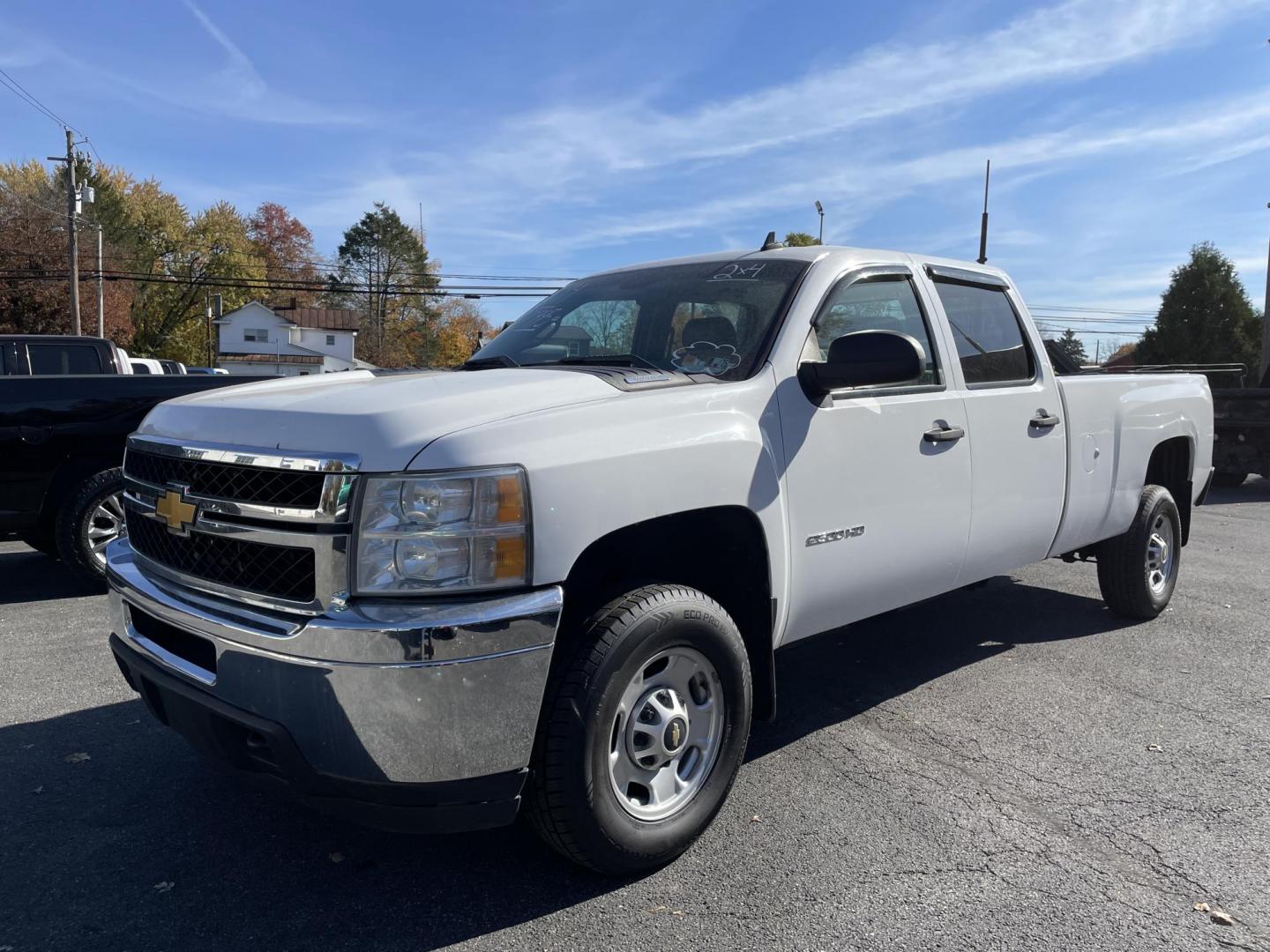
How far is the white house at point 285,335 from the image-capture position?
246 ft

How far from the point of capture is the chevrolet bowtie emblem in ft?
8.65

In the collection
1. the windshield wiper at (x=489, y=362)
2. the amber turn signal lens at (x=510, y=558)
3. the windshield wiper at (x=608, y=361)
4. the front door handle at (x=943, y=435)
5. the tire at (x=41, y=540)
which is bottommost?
the tire at (x=41, y=540)

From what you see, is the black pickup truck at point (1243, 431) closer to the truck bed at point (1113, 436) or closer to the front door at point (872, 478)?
the truck bed at point (1113, 436)

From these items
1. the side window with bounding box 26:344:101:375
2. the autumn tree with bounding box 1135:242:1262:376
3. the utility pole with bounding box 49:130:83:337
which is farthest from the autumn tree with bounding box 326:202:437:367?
the side window with bounding box 26:344:101:375

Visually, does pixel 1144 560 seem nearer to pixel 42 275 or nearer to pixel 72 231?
pixel 72 231

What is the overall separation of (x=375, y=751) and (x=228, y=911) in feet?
2.73

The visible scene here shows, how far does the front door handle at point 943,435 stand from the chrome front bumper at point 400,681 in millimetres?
1924

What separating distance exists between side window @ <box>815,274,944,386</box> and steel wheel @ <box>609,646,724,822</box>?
1.33m

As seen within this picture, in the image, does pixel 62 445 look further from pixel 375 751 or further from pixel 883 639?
pixel 883 639

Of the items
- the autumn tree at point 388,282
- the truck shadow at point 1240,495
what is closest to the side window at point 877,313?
the truck shadow at point 1240,495

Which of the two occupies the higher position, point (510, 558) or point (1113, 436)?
point (1113, 436)

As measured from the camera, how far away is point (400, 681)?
7.31 ft

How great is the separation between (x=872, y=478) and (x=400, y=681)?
194 cm

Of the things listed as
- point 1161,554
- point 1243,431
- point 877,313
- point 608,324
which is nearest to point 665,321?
point 608,324
